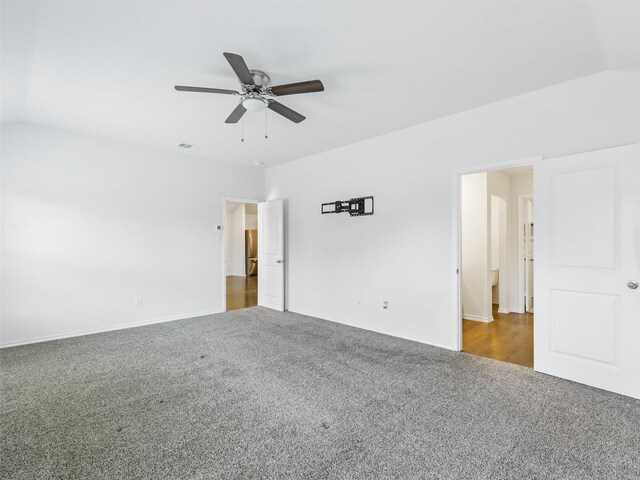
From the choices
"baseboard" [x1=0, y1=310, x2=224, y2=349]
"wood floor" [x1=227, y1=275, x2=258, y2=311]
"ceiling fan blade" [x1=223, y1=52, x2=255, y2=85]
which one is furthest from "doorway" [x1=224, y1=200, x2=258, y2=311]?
"ceiling fan blade" [x1=223, y1=52, x2=255, y2=85]

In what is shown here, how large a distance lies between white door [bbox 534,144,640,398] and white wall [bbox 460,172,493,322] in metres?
2.05

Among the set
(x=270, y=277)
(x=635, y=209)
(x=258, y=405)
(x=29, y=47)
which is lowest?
(x=258, y=405)

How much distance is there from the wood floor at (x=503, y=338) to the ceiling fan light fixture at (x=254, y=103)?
3.39m

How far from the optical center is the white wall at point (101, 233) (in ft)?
13.2

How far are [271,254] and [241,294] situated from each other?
208cm

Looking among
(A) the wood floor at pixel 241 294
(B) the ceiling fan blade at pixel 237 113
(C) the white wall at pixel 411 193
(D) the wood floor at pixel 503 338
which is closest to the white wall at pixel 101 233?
(A) the wood floor at pixel 241 294

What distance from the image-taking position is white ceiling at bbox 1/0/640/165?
6.71 feet

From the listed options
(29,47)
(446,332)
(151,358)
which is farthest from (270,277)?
(29,47)

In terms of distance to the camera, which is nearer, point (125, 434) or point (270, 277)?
point (125, 434)

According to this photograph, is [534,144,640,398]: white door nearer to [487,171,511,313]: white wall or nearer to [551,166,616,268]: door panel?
[551,166,616,268]: door panel

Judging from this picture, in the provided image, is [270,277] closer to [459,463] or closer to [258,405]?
[258,405]

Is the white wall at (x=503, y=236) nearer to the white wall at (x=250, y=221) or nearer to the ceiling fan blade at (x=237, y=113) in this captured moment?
the ceiling fan blade at (x=237, y=113)

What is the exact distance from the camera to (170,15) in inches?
82.0

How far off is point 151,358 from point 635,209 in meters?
4.69
